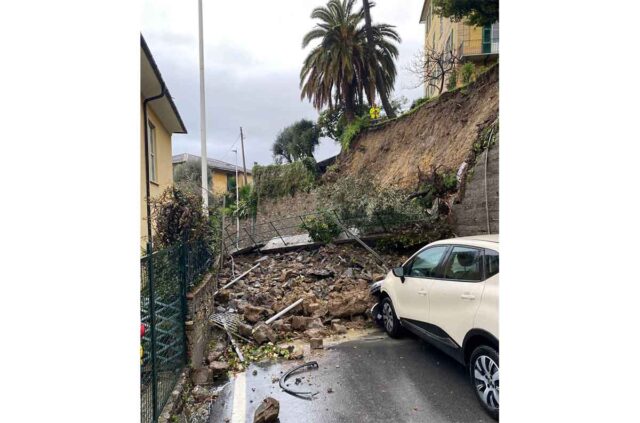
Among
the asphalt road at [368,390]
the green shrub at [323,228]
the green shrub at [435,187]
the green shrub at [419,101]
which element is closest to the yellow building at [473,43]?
the green shrub at [419,101]

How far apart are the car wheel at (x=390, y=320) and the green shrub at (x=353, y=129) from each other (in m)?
15.6

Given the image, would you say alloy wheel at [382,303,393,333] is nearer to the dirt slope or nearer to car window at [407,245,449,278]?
car window at [407,245,449,278]

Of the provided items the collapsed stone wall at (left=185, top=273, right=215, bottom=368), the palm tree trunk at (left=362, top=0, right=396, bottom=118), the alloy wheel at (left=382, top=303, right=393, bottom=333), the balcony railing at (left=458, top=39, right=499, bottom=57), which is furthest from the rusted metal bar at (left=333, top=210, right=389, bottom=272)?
the balcony railing at (left=458, top=39, right=499, bottom=57)

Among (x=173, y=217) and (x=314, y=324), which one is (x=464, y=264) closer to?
(x=314, y=324)

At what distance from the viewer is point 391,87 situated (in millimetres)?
21891

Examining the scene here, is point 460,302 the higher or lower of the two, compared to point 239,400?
higher

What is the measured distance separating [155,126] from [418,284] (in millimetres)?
8391

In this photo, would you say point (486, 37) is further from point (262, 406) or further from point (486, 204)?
point (262, 406)

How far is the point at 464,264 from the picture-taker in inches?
172

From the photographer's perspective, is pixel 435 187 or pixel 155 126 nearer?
pixel 155 126

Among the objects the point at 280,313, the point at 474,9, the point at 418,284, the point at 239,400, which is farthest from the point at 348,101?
the point at 239,400

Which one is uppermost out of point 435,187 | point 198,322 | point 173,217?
point 435,187

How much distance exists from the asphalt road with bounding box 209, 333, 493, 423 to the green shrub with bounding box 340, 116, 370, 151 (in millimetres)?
16555
